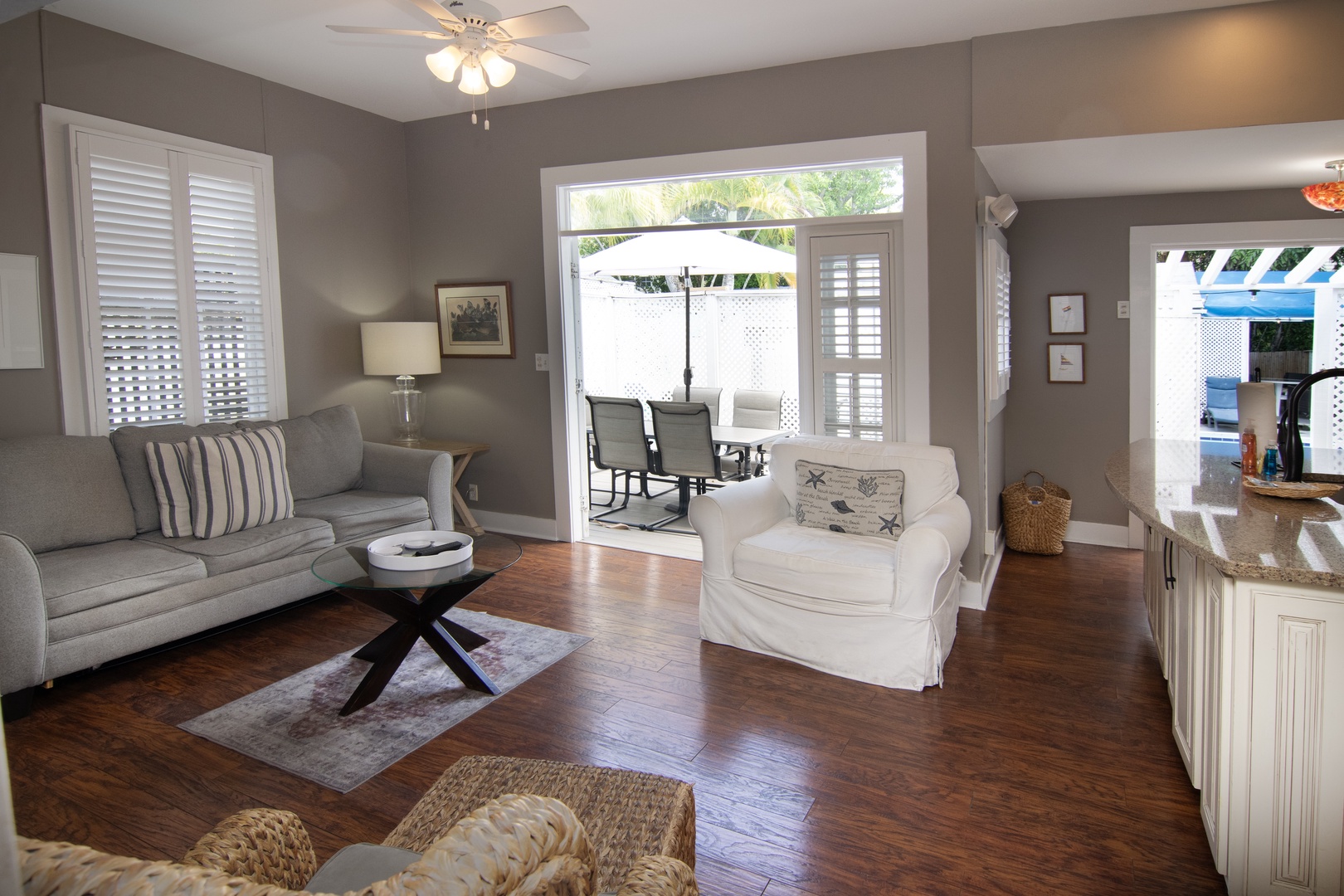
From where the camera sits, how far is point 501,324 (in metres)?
5.49

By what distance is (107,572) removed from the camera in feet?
10.8

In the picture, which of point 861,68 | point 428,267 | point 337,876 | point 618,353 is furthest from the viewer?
point 618,353

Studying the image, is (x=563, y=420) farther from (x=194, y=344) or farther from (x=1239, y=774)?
(x=1239, y=774)

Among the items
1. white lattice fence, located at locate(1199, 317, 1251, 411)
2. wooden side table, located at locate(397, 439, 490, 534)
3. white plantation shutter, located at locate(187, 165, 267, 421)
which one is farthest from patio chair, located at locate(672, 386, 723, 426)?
white lattice fence, located at locate(1199, 317, 1251, 411)

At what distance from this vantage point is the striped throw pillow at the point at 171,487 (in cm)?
379

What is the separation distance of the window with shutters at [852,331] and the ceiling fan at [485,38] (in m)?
1.63

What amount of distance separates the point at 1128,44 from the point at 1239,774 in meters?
3.11

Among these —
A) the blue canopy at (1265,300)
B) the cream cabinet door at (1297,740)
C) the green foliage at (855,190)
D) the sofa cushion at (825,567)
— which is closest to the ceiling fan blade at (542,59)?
the green foliage at (855,190)

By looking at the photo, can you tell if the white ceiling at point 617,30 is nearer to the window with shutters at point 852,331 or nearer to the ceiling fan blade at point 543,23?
the ceiling fan blade at point 543,23

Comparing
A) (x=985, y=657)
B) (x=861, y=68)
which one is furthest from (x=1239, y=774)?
(x=861, y=68)

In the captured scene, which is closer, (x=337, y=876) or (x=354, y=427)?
(x=337, y=876)

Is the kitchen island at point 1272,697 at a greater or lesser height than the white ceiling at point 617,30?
lesser

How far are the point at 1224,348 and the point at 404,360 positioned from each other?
9489 millimetres

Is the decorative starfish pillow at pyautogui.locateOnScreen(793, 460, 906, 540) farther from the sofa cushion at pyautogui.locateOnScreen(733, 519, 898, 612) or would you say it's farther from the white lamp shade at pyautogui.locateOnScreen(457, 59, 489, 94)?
the white lamp shade at pyautogui.locateOnScreen(457, 59, 489, 94)
